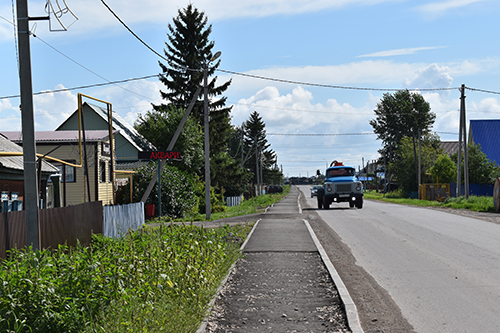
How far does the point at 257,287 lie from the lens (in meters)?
9.00

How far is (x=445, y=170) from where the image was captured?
51594 millimetres

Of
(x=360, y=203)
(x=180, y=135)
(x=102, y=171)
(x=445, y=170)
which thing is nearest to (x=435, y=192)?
(x=445, y=170)

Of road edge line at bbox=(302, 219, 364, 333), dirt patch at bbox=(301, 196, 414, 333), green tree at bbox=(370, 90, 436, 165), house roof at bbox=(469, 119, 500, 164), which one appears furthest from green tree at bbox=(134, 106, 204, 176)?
green tree at bbox=(370, 90, 436, 165)

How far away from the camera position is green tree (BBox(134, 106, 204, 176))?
3544 centimetres

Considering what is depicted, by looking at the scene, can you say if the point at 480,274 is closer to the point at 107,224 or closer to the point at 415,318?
the point at 415,318

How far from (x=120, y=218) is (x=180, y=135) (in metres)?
18.1

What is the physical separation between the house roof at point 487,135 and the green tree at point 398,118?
63.5 feet

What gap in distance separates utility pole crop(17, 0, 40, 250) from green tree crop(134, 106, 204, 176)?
26.2 metres

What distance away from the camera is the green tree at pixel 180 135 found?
35438 mm

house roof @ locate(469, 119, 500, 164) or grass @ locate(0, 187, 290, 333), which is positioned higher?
house roof @ locate(469, 119, 500, 164)

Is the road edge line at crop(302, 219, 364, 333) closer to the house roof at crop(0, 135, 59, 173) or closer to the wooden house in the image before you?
the house roof at crop(0, 135, 59, 173)

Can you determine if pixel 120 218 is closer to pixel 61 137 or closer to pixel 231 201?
pixel 61 137

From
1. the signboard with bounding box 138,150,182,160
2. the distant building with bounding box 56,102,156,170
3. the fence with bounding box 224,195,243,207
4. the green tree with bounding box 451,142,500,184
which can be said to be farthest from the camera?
the fence with bounding box 224,195,243,207

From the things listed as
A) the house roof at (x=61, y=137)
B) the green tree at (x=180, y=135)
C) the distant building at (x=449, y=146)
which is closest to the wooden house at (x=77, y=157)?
the house roof at (x=61, y=137)
